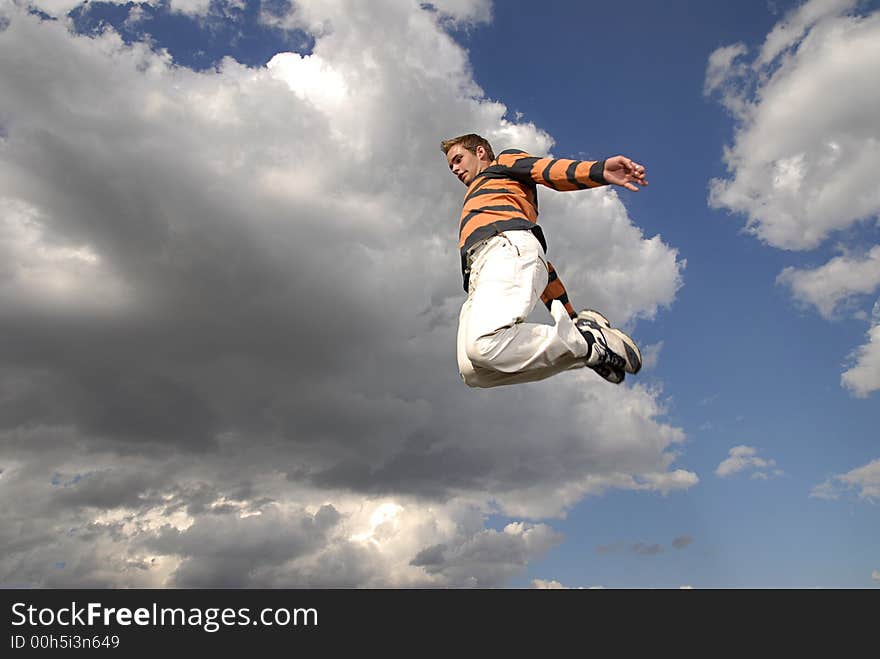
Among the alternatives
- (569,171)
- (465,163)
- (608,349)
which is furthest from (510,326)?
(465,163)

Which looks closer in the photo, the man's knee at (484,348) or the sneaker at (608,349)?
the man's knee at (484,348)

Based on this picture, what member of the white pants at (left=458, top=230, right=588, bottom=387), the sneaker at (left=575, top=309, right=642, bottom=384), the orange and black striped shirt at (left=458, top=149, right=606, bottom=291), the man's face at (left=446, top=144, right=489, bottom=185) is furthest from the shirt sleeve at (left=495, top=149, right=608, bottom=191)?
the sneaker at (left=575, top=309, right=642, bottom=384)

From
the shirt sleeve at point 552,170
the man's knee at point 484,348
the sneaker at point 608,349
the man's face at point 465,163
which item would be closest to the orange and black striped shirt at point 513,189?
the shirt sleeve at point 552,170

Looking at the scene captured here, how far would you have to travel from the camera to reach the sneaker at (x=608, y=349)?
22.2 ft

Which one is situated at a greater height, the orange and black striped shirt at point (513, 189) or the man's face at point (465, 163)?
the man's face at point (465, 163)

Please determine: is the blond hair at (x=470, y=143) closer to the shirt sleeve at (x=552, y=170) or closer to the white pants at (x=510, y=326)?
the shirt sleeve at (x=552, y=170)

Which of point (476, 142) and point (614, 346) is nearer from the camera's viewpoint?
point (614, 346)

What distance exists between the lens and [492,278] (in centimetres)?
642

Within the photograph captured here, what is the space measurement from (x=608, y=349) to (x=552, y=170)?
188 centimetres

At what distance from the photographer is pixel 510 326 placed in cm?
615

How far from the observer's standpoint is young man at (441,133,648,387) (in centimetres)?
617
